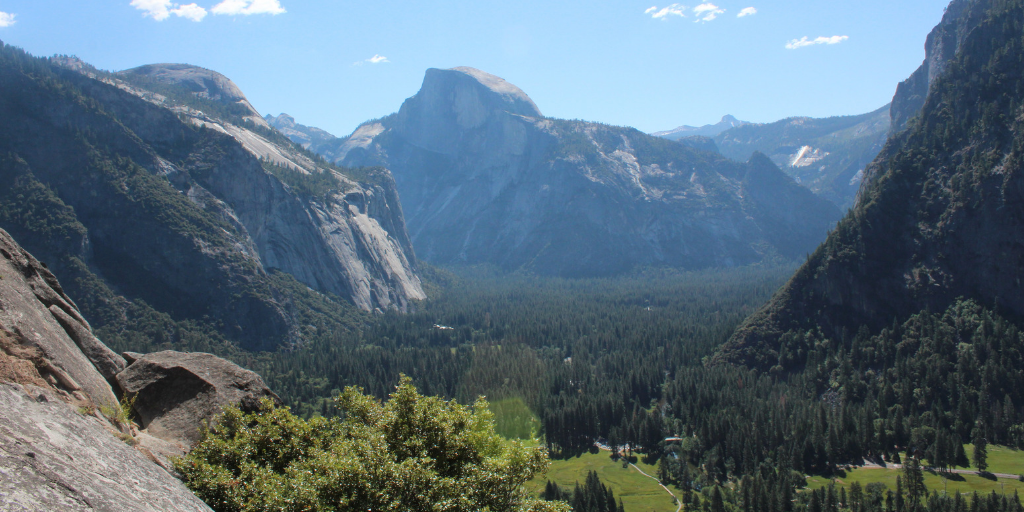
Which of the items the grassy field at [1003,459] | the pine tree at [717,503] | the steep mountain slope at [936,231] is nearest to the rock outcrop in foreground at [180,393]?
the pine tree at [717,503]

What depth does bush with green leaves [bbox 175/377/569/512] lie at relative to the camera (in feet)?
78.8

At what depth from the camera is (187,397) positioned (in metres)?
33.4

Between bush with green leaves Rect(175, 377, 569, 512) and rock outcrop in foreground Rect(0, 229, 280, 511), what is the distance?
2160 mm

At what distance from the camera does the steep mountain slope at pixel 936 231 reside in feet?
376

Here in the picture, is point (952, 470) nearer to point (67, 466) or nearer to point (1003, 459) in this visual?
point (1003, 459)

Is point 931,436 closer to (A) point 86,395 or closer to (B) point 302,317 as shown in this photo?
(A) point 86,395

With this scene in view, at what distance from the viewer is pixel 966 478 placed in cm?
7831

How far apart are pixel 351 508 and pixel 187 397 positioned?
15.6 metres

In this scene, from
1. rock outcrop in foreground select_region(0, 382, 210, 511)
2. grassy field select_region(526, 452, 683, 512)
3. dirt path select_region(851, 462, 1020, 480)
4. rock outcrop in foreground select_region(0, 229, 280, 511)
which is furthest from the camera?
→ dirt path select_region(851, 462, 1020, 480)

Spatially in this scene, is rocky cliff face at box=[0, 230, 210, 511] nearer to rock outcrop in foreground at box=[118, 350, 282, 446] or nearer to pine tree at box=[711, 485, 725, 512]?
rock outcrop in foreground at box=[118, 350, 282, 446]

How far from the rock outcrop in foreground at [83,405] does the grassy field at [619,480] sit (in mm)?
47045

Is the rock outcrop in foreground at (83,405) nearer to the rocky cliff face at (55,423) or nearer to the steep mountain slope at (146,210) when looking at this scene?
the rocky cliff face at (55,423)

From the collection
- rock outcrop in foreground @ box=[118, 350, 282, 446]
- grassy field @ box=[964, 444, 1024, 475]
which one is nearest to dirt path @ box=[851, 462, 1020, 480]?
grassy field @ box=[964, 444, 1024, 475]

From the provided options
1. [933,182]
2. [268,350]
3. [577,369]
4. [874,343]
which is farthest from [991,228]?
[268,350]
